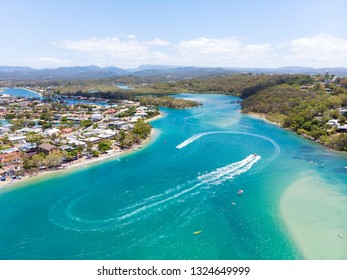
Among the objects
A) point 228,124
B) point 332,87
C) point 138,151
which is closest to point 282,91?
point 332,87

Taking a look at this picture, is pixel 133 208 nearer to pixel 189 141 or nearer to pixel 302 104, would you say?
pixel 189 141

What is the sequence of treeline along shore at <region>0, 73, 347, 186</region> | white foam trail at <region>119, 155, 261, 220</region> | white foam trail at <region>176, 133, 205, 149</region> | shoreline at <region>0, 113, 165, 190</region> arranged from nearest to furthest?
white foam trail at <region>119, 155, 261, 220</region> → shoreline at <region>0, 113, 165, 190</region> → treeline along shore at <region>0, 73, 347, 186</region> → white foam trail at <region>176, 133, 205, 149</region>

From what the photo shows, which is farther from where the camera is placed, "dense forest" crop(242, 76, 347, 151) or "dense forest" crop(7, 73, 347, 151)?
"dense forest" crop(7, 73, 347, 151)

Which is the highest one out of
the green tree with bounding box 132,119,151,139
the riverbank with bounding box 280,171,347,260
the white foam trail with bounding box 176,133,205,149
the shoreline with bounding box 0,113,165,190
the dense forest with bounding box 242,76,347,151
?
the dense forest with bounding box 242,76,347,151

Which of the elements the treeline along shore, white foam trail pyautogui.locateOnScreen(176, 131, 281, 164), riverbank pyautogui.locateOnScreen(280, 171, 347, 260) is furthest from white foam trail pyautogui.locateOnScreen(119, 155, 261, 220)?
the treeline along shore

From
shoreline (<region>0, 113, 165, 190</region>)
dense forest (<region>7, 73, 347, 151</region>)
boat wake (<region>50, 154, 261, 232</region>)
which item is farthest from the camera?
dense forest (<region>7, 73, 347, 151</region>)

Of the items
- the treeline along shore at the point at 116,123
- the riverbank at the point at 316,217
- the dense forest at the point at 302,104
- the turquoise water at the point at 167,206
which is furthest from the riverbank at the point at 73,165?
the dense forest at the point at 302,104

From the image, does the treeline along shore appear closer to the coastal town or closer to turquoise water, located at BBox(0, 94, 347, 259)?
the coastal town

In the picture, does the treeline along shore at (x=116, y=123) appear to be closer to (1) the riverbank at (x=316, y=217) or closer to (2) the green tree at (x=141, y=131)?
(2) the green tree at (x=141, y=131)
